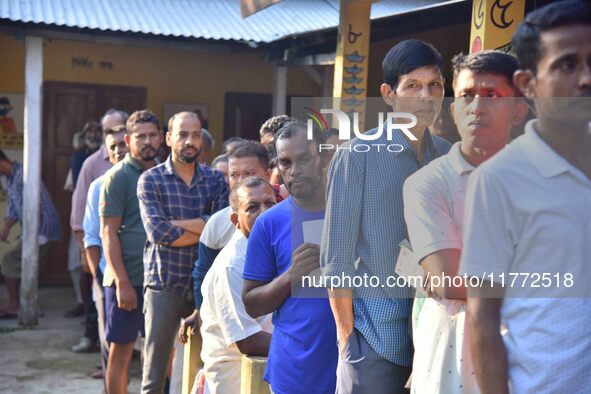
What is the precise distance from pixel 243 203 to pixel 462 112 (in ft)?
6.09

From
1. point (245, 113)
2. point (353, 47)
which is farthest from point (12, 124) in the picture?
point (353, 47)

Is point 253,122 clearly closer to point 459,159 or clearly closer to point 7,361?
point 7,361

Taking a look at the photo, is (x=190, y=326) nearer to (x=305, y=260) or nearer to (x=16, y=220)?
(x=305, y=260)

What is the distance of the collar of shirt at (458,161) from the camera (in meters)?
2.32

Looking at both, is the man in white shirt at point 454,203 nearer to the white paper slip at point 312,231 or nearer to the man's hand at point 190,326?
the white paper slip at point 312,231

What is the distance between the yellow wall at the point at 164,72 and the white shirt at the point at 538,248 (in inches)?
331

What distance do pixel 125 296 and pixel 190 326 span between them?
849mm

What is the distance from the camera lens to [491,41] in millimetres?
4746

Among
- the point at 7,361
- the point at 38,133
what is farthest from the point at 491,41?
the point at 38,133

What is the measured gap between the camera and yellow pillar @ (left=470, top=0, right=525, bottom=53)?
4.75m

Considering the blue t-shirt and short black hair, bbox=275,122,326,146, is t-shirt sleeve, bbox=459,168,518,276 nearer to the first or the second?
short black hair, bbox=275,122,326,146

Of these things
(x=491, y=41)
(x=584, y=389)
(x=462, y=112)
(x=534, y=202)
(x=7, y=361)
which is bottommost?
(x=7, y=361)

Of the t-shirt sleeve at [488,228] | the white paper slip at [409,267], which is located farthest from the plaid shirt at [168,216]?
the t-shirt sleeve at [488,228]

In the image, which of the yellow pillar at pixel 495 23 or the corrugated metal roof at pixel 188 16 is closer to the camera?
the yellow pillar at pixel 495 23
